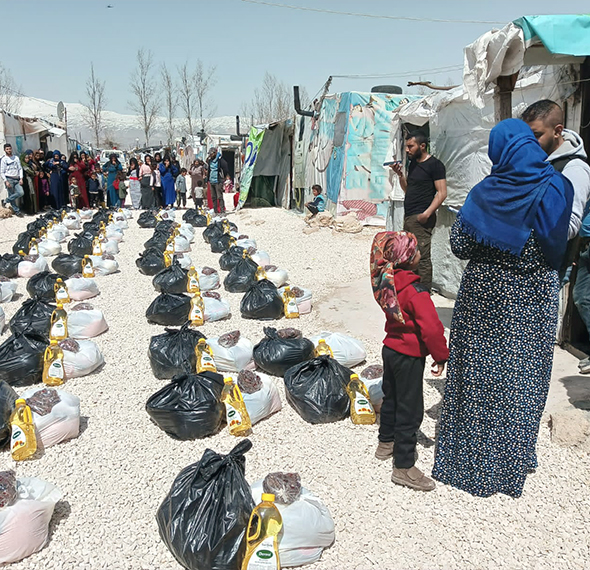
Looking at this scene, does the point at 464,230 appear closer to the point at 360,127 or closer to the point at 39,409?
the point at 39,409

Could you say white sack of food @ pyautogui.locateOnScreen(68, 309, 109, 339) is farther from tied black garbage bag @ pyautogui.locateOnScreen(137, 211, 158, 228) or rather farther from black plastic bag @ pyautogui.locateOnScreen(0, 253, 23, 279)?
tied black garbage bag @ pyautogui.locateOnScreen(137, 211, 158, 228)

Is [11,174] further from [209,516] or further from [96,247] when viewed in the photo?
[209,516]

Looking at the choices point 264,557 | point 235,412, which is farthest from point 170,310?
point 264,557

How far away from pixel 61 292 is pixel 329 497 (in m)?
4.51

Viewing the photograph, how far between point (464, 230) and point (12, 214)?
14381 mm

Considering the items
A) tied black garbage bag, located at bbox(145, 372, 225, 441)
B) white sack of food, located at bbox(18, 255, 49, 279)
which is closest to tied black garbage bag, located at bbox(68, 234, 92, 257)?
white sack of food, located at bbox(18, 255, 49, 279)

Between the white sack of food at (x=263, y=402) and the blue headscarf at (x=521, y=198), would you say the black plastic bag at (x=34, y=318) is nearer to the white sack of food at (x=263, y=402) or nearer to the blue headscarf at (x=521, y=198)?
the white sack of food at (x=263, y=402)

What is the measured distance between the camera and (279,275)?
22.4ft

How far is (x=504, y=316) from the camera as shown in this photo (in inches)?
97.7

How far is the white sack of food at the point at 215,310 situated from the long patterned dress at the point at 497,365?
10.8 feet

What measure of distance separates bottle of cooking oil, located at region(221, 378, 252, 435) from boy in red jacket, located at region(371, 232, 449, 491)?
984mm

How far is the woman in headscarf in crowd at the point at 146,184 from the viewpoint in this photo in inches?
599

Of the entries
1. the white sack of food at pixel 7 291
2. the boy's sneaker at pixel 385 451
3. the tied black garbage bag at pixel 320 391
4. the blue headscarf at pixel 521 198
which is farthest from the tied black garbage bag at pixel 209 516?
the white sack of food at pixel 7 291

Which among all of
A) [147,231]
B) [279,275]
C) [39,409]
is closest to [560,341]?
[279,275]
